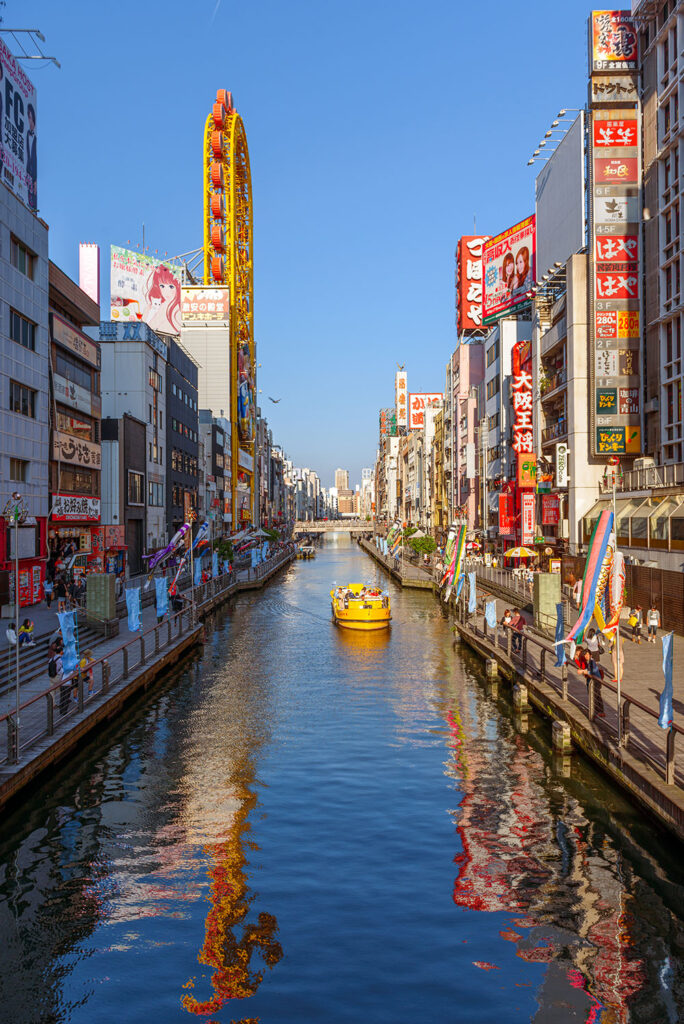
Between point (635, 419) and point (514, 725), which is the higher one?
point (635, 419)

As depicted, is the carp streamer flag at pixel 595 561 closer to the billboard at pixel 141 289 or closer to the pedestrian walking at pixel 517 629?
the pedestrian walking at pixel 517 629

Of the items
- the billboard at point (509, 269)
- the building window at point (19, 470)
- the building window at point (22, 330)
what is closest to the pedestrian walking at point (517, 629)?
the building window at point (19, 470)

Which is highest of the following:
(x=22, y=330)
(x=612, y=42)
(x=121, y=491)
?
(x=612, y=42)

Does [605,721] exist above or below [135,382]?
below

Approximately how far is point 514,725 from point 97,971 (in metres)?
17.3

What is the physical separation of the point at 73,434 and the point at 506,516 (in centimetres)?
4003

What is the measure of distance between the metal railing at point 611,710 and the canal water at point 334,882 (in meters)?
1.23

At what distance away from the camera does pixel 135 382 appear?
7350cm

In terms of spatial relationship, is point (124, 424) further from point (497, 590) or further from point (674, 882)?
point (674, 882)

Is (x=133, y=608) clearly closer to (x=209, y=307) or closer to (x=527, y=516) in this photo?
(x=527, y=516)

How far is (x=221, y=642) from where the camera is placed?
4522cm

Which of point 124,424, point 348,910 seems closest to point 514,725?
point 348,910

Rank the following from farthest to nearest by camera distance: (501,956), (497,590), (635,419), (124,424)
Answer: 1. (124,424)
2. (497,590)
3. (635,419)
4. (501,956)

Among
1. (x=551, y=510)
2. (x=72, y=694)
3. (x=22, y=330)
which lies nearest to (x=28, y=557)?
(x=22, y=330)
